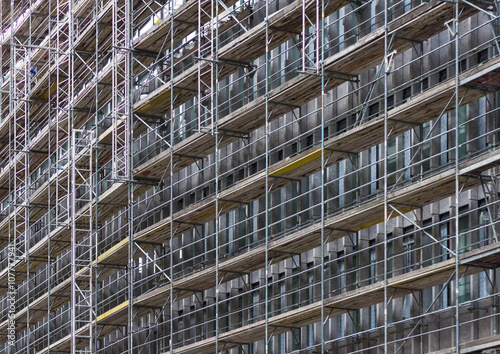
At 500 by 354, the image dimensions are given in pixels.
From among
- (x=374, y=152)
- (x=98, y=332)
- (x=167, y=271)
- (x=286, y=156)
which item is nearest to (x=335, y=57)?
(x=374, y=152)

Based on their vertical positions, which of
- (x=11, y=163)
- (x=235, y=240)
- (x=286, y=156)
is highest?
(x=11, y=163)

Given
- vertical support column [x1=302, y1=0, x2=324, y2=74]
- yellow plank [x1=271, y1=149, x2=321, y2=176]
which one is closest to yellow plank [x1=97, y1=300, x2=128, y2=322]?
yellow plank [x1=271, y1=149, x2=321, y2=176]

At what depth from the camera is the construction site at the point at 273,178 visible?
2641cm

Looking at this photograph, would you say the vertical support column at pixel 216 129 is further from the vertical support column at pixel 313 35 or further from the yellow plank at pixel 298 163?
the yellow plank at pixel 298 163

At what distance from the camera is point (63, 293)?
149ft

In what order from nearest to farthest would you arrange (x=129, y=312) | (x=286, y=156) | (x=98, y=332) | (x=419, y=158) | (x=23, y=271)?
(x=419, y=158), (x=286, y=156), (x=129, y=312), (x=98, y=332), (x=23, y=271)

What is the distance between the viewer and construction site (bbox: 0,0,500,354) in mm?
26406

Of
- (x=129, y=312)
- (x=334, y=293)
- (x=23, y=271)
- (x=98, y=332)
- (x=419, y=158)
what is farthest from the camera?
(x=23, y=271)

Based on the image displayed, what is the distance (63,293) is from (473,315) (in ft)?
75.0

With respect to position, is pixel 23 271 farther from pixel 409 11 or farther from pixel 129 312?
pixel 409 11

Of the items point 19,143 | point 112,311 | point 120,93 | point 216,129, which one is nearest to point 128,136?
point 120,93

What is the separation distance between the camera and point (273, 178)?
32031 millimetres

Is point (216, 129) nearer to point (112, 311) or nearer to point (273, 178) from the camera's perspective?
point (273, 178)

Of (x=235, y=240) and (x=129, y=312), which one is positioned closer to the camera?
(x=235, y=240)
